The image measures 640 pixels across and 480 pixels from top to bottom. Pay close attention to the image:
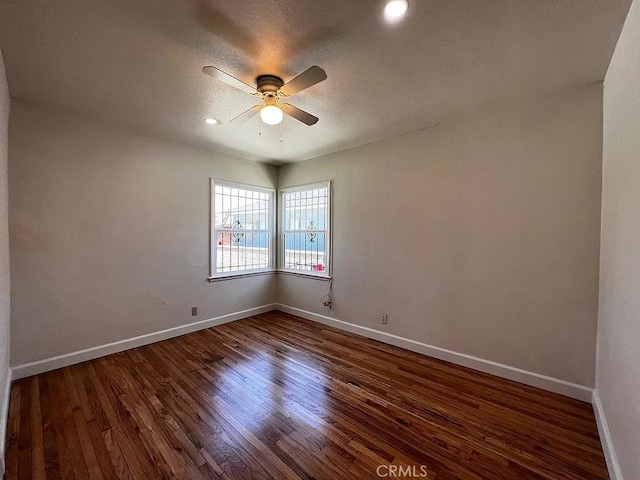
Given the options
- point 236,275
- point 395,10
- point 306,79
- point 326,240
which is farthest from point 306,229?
point 395,10

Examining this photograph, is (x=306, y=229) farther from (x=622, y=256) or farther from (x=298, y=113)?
(x=622, y=256)

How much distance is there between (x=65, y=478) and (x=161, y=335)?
2017mm

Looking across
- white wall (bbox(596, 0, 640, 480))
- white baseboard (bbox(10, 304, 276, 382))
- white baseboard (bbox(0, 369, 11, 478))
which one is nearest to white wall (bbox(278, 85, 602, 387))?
white wall (bbox(596, 0, 640, 480))

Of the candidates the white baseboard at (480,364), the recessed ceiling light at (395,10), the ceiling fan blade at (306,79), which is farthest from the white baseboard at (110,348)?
the recessed ceiling light at (395,10)

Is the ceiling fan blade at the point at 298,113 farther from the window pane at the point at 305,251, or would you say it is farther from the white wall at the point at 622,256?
the window pane at the point at 305,251

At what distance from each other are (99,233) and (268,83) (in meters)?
2.45

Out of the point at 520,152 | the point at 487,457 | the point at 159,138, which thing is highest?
the point at 159,138

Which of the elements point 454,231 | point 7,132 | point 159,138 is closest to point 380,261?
point 454,231

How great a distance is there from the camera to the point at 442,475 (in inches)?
60.1

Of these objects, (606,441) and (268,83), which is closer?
(606,441)

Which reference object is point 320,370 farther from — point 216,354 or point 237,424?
point 216,354

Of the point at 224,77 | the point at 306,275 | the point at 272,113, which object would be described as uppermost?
the point at 224,77

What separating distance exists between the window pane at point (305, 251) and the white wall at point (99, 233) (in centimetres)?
132

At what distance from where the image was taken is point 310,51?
1.80 m
